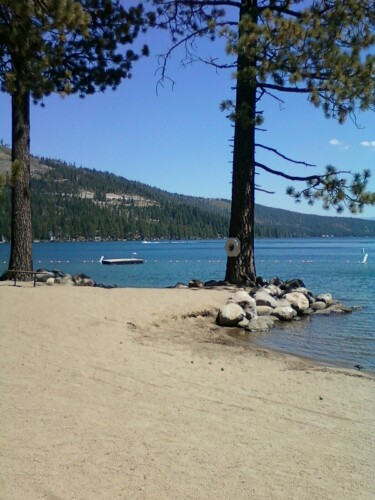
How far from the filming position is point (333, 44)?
42.9 ft

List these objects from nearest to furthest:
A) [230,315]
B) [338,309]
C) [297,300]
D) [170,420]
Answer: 1. [170,420]
2. [230,315]
3. [297,300]
4. [338,309]

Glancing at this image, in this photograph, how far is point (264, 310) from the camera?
12.8 metres

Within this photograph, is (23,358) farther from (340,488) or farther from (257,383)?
(340,488)

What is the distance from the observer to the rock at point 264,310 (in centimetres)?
1274

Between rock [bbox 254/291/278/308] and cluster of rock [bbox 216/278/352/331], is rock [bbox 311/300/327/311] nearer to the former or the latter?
cluster of rock [bbox 216/278/352/331]

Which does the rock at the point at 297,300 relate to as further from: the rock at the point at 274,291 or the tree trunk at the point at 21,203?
the tree trunk at the point at 21,203

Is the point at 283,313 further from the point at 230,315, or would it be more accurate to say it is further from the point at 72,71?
the point at 72,71

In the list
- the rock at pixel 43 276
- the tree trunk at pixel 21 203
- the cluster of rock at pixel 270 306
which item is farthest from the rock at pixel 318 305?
the tree trunk at pixel 21 203

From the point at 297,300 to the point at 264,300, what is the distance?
1208 millimetres

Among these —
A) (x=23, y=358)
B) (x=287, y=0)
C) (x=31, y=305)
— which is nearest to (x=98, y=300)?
(x=31, y=305)

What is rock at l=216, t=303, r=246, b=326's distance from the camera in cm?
1123

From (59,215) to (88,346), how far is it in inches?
6715

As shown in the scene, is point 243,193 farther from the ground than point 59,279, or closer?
farther from the ground

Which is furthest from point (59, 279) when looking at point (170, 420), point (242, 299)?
point (170, 420)
